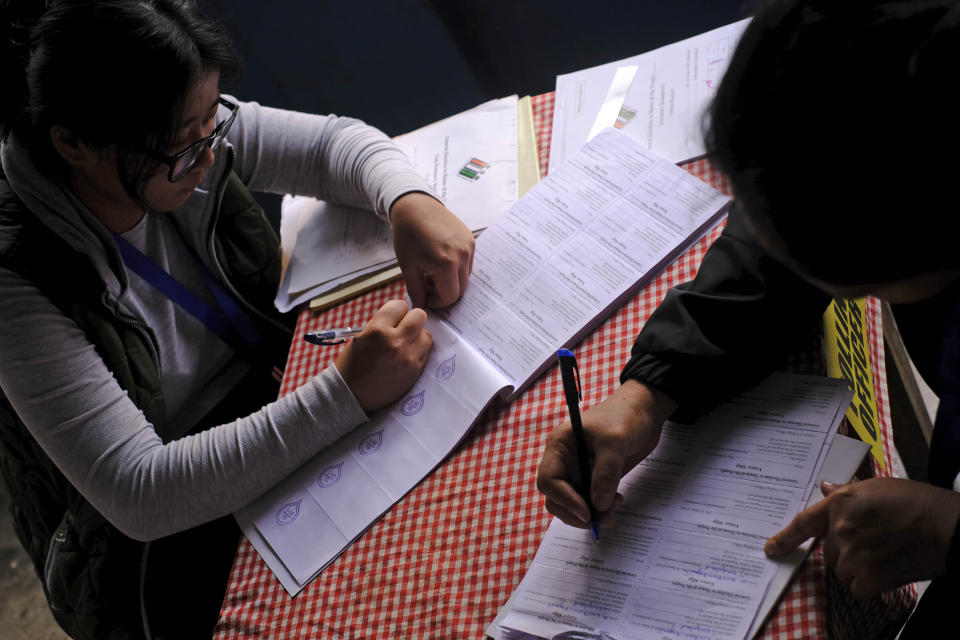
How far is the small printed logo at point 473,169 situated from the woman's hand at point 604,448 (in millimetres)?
589

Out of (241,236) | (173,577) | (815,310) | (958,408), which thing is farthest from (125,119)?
(958,408)

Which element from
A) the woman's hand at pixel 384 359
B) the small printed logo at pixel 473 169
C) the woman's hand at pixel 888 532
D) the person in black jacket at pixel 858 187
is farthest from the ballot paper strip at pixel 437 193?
the woman's hand at pixel 888 532

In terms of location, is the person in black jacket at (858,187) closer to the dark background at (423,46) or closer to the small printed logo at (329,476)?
the small printed logo at (329,476)

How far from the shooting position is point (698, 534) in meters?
0.72

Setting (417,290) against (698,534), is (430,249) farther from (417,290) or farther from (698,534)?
(698,534)

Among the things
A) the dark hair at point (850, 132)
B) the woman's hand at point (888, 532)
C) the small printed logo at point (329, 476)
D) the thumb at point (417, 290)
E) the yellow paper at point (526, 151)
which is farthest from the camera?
the yellow paper at point (526, 151)

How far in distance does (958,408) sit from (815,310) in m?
0.17

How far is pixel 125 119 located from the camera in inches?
36.2

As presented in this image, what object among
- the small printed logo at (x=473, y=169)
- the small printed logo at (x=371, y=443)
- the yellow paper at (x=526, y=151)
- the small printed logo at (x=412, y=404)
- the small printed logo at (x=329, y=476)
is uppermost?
the yellow paper at (x=526, y=151)

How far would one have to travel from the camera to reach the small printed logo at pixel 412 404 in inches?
39.4

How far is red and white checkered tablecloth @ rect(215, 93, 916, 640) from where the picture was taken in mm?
805

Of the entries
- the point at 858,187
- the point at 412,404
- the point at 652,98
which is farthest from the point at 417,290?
the point at 858,187

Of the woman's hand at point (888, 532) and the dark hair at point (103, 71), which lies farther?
the dark hair at point (103, 71)

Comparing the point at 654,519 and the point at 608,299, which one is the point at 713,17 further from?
the point at 654,519
